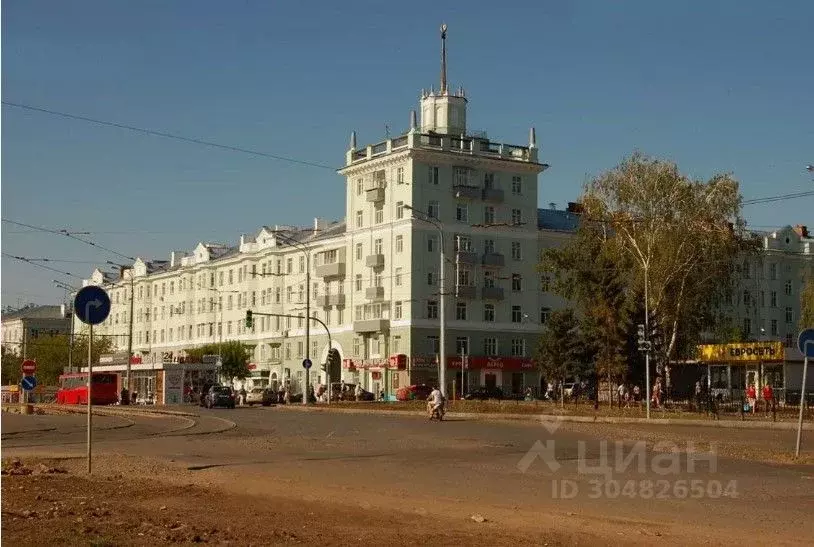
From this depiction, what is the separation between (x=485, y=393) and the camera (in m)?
82.9

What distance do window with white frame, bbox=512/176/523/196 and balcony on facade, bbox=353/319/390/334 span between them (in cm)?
1530

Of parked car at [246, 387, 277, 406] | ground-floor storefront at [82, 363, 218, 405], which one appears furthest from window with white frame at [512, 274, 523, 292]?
ground-floor storefront at [82, 363, 218, 405]

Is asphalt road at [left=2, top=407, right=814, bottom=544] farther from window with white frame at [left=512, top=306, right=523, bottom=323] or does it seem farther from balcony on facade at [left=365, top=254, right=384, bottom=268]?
window with white frame at [left=512, top=306, right=523, bottom=323]

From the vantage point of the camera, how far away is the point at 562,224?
320 ft

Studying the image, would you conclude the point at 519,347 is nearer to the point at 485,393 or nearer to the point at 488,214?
the point at 485,393

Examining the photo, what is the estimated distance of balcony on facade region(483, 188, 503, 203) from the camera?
89500mm

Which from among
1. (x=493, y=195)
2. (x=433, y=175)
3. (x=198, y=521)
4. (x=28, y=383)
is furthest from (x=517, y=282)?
(x=198, y=521)

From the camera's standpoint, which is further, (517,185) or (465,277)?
(517,185)

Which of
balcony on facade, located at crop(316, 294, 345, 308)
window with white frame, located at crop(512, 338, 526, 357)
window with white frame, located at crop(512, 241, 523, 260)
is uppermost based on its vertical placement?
window with white frame, located at crop(512, 241, 523, 260)

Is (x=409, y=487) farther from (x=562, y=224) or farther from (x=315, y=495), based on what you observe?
(x=562, y=224)

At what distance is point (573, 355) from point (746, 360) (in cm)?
1774

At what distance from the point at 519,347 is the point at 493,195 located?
40.8 feet

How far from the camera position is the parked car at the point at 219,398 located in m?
64.7

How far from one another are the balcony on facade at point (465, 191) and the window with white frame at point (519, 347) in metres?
12.1
